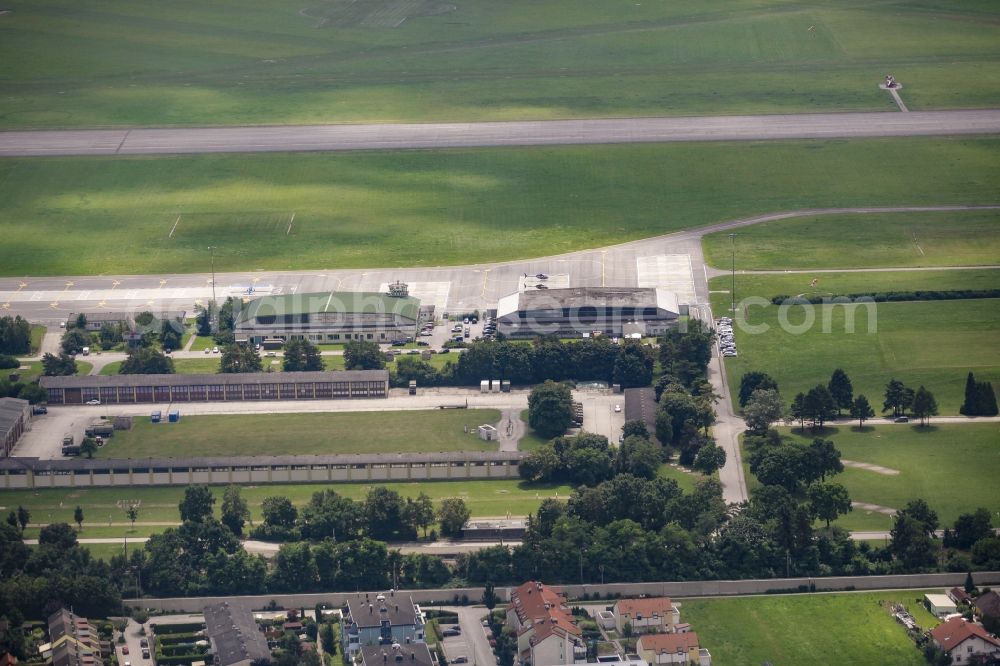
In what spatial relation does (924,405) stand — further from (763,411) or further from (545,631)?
(545,631)

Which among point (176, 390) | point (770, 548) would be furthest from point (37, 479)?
point (770, 548)

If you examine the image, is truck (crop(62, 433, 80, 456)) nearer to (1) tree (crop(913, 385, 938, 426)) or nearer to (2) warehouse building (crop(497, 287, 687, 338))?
(2) warehouse building (crop(497, 287, 687, 338))

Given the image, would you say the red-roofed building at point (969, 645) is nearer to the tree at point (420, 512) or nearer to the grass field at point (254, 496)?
the grass field at point (254, 496)

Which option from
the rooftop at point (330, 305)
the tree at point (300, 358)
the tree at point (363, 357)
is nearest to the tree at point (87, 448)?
the tree at point (300, 358)

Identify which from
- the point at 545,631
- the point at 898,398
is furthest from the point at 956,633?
the point at 898,398

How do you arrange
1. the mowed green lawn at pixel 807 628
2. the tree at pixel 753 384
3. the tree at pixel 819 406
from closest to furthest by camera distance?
the mowed green lawn at pixel 807 628, the tree at pixel 819 406, the tree at pixel 753 384

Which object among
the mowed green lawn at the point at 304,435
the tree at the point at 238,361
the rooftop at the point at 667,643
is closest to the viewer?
the rooftop at the point at 667,643
